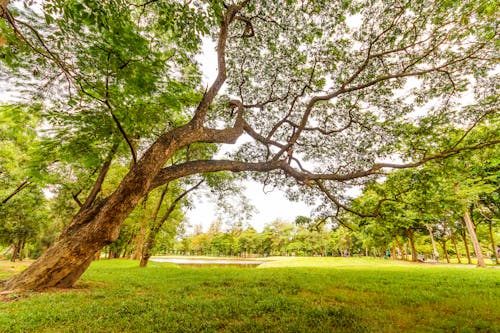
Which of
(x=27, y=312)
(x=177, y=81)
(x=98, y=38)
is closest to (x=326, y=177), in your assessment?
(x=177, y=81)

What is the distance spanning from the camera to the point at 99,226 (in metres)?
5.31

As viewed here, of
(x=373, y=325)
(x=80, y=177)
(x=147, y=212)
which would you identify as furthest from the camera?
(x=147, y=212)

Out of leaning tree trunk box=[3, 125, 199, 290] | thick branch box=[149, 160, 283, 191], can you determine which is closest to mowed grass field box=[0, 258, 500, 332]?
leaning tree trunk box=[3, 125, 199, 290]

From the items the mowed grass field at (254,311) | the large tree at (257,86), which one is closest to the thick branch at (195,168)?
the large tree at (257,86)

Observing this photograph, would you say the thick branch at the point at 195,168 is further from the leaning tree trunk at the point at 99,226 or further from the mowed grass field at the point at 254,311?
the mowed grass field at the point at 254,311

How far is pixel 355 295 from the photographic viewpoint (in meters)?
7.12

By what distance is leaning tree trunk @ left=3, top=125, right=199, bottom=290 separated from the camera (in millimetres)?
5352

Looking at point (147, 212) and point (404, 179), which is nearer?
point (404, 179)

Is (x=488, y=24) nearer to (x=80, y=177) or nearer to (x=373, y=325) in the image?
(x=373, y=325)

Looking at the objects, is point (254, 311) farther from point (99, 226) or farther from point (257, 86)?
point (257, 86)

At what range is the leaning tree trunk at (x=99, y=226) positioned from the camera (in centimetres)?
535

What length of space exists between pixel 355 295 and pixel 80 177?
16.1 m

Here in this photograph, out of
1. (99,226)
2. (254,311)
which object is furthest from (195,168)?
(254,311)

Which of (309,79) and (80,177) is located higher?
(309,79)
